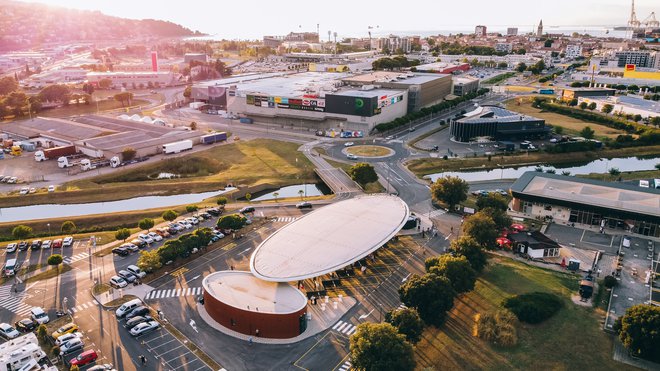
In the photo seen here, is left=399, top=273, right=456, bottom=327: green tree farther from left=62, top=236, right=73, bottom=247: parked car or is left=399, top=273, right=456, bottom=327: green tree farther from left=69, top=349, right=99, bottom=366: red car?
left=62, top=236, right=73, bottom=247: parked car

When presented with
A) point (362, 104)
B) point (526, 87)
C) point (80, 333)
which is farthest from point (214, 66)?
point (80, 333)

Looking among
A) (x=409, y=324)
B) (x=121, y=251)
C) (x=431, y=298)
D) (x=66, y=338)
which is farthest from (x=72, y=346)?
(x=431, y=298)

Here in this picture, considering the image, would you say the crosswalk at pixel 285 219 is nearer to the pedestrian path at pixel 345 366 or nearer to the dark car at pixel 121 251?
the dark car at pixel 121 251

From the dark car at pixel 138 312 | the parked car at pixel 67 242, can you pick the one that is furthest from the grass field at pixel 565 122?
the parked car at pixel 67 242

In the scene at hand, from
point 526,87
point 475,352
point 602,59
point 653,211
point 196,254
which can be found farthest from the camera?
point 602,59

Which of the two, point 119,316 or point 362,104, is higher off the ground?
point 362,104

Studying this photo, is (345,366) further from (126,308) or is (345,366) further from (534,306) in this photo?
(126,308)

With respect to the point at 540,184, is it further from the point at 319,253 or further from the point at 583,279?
the point at 319,253
